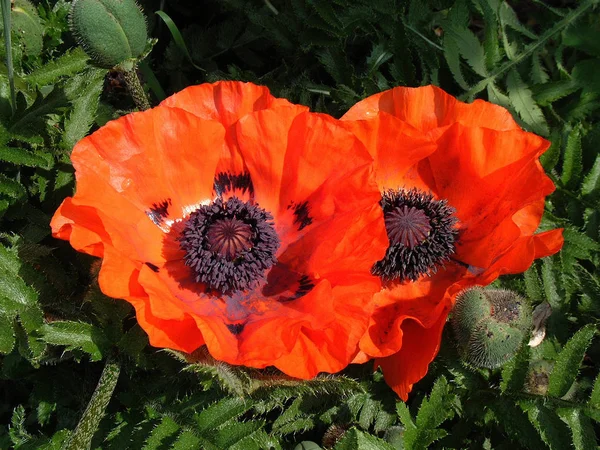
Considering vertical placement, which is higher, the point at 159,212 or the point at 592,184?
the point at 159,212

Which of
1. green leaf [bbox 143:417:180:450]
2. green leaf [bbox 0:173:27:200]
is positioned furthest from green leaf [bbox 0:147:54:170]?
green leaf [bbox 143:417:180:450]

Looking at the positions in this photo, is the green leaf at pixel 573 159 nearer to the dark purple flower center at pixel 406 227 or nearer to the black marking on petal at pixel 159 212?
the dark purple flower center at pixel 406 227

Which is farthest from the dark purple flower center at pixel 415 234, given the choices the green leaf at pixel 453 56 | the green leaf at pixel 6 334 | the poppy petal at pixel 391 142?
the green leaf at pixel 6 334

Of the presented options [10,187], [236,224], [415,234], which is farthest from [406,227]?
[10,187]

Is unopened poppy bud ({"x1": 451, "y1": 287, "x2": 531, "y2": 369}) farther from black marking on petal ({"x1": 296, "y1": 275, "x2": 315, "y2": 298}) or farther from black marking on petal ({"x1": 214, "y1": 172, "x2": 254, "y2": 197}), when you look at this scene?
black marking on petal ({"x1": 214, "y1": 172, "x2": 254, "y2": 197})

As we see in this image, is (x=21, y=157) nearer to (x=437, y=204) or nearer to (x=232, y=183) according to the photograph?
(x=232, y=183)

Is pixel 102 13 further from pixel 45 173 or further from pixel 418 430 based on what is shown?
pixel 418 430
